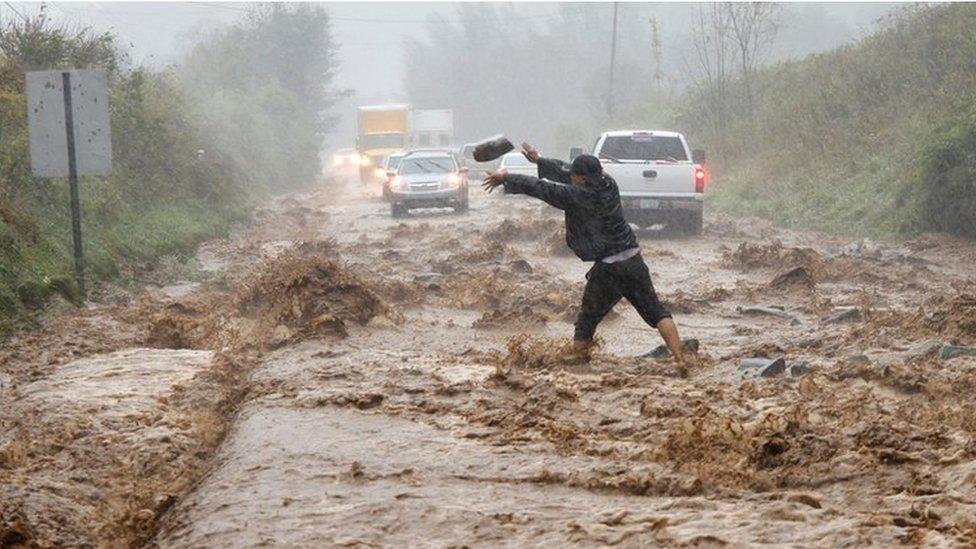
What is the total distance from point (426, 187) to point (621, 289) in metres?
22.2

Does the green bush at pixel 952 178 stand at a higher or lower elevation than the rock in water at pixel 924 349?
higher

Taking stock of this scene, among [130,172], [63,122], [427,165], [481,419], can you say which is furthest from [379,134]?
[481,419]

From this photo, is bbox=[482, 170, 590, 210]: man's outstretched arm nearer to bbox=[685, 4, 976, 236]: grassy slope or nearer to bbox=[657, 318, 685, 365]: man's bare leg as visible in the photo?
bbox=[657, 318, 685, 365]: man's bare leg

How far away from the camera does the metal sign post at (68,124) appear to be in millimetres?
14273

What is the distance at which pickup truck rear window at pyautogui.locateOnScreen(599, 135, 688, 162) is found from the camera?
23438 millimetres

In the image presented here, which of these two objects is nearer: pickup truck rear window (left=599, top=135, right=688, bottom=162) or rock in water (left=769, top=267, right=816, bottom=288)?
rock in water (left=769, top=267, right=816, bottom=288)

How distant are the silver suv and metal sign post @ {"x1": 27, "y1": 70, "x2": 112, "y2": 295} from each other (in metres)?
17.1

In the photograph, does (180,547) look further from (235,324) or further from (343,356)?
(235,324)

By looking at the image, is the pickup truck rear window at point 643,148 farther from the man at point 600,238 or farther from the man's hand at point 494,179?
the man's hand at point 494,179

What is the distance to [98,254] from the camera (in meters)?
16.9

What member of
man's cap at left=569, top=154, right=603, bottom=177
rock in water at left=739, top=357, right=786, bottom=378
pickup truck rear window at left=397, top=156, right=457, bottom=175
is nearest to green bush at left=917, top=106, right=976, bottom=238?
Answer: rock in water at left=739, top=357, right=786, bottom=378

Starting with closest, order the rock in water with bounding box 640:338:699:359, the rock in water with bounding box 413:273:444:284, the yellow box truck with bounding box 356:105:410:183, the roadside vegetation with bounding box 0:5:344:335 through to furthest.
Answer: the rock in water with bounding box 640:338:699:359, the roadside vegetation with bounding box 0:5:344:335, the rock in water with bounding box 413:273:444:284, the yellow box truck with bounding box 356:105:410:183

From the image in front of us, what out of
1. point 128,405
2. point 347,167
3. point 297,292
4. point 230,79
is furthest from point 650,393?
point 347,167

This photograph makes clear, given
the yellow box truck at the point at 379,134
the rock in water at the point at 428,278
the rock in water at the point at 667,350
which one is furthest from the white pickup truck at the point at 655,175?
the yellow box truck at the point at 379,134
